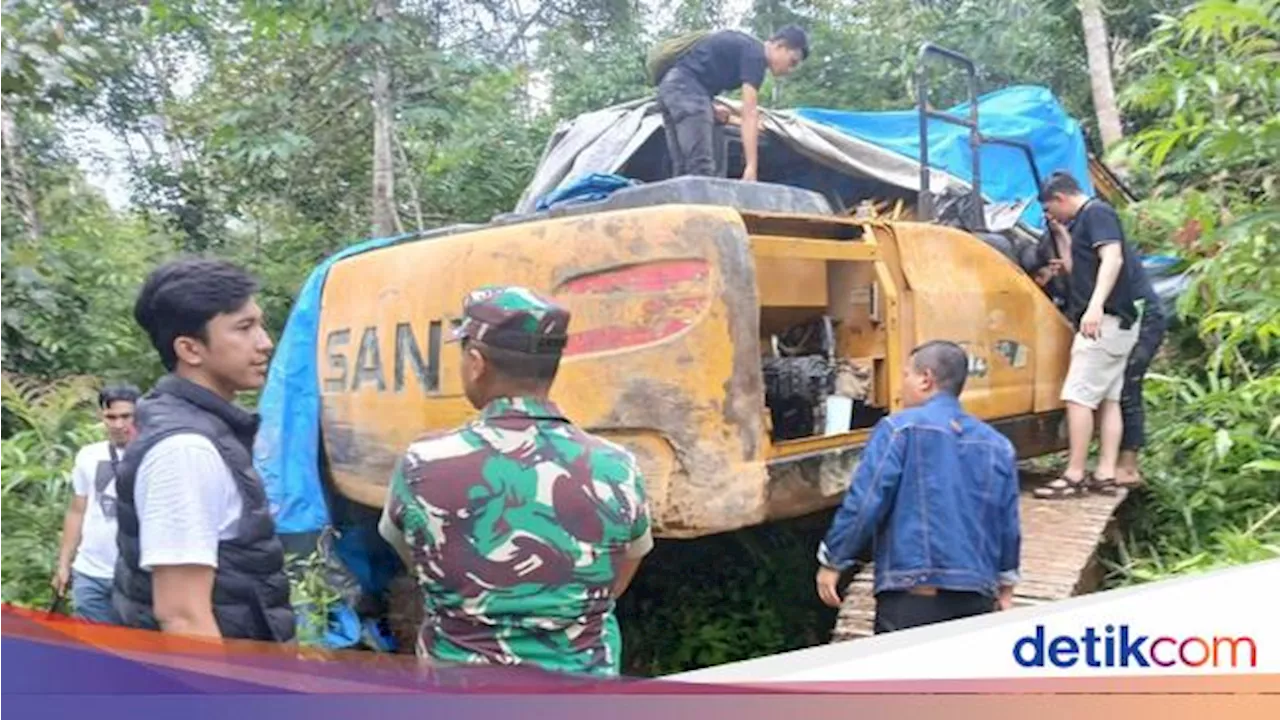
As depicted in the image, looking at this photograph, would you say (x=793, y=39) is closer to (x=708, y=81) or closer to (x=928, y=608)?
(x=708, y=81)

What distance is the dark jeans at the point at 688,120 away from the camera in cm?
354

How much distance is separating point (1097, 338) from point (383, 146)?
2.89m

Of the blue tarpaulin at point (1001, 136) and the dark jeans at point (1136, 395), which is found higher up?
the blue tarpaulin at point (1001, 136)

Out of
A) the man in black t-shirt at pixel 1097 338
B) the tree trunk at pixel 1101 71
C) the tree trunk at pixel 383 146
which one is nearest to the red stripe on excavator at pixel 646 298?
the man in black t-shirt at pixel 1097 338

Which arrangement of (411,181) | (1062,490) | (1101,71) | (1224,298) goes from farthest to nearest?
(411,181), (1101,71), (1062,490), (1224,298)

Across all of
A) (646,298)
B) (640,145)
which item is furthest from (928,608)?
(640,145)

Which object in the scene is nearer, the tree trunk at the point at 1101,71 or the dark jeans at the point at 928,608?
the dark jeans at the point at 928,608

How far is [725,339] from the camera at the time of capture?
6.93ft

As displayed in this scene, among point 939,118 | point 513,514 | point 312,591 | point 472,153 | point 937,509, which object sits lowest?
point 312,591

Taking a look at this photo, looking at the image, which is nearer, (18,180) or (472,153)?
(18,180)

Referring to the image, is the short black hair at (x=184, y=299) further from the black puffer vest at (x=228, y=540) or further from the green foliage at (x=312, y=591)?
the green foliage at (x=312, y=591)

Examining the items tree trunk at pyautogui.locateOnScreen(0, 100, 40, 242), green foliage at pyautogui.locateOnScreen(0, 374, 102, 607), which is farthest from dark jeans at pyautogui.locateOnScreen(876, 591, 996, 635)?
tree trunk at pyautogui.locateOnScreen(0, 100, 40, 242)

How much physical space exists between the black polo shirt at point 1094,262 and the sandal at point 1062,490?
426 mm

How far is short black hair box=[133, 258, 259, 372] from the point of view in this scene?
1.42 m
